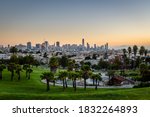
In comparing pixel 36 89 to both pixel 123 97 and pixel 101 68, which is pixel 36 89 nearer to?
pixel 123 97

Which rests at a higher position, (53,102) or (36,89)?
(53,102)

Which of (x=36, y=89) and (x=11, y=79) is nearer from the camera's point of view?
(x=36, y=89)

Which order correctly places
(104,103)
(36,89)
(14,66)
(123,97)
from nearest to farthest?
(104,103) < (123,97) < (36,89) < (14,66)

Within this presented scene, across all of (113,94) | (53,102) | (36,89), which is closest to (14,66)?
(36,89)

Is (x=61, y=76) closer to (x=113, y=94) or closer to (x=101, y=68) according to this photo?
(x=113, y=94)

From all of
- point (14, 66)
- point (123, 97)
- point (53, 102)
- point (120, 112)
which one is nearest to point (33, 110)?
point (53, 102)

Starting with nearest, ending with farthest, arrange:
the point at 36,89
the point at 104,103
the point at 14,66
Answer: the point at 104,103
the point at 36,89
the point at 14,66

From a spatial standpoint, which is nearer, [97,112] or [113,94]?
Result: [97,112]

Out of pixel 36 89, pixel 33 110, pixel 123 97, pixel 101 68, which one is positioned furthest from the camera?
pixel 101 68

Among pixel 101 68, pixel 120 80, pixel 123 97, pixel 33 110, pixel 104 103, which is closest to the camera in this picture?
pixel 33 110
